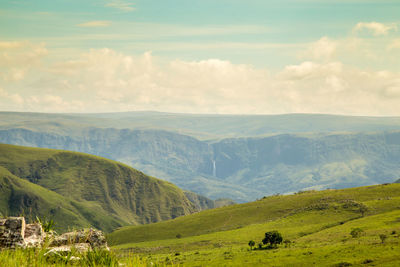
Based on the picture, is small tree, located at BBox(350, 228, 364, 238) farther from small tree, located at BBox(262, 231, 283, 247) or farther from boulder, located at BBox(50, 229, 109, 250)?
boulder, located at BBox(50, 229, 109, 250)

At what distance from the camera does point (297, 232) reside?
12388cm

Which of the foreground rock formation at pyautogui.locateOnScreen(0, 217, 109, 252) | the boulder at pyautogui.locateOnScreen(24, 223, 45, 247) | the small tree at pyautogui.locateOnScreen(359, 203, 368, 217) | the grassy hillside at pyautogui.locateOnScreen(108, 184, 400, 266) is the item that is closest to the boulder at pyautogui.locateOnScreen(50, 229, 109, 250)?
the foreground rock formation at pyautogui.locateOnScreen(0, 217, 109, 252)

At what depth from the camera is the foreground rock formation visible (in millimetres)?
25328

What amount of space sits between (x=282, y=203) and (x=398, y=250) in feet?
416

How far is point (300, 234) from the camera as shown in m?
122

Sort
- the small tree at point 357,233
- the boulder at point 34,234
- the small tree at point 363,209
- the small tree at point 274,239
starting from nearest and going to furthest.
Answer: the boulder at point 34,234 → the small tree at point 357,233 → the small tree at point 274,239 → the small tree at point 363,209

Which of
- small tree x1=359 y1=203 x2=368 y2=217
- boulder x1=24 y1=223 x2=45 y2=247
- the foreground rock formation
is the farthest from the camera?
small tree x1=359 y1=203 x2=368 y2=217

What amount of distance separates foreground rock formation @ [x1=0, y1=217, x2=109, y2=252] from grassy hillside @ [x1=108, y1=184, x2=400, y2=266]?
2.30 metres

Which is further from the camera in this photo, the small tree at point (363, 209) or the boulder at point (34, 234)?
the small tree at point (363, 209)

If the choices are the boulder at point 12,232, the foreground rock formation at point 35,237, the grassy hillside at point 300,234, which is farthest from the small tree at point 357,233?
the boulder at point 12,232

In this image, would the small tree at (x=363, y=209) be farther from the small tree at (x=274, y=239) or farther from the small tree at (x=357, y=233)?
the small tree at (x=274, y=239)

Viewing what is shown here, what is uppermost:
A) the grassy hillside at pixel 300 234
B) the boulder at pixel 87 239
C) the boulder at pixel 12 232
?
the boulder at pixel 12 232

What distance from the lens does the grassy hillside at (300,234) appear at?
230 ft

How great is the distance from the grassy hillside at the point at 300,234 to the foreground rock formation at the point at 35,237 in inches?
90.7
